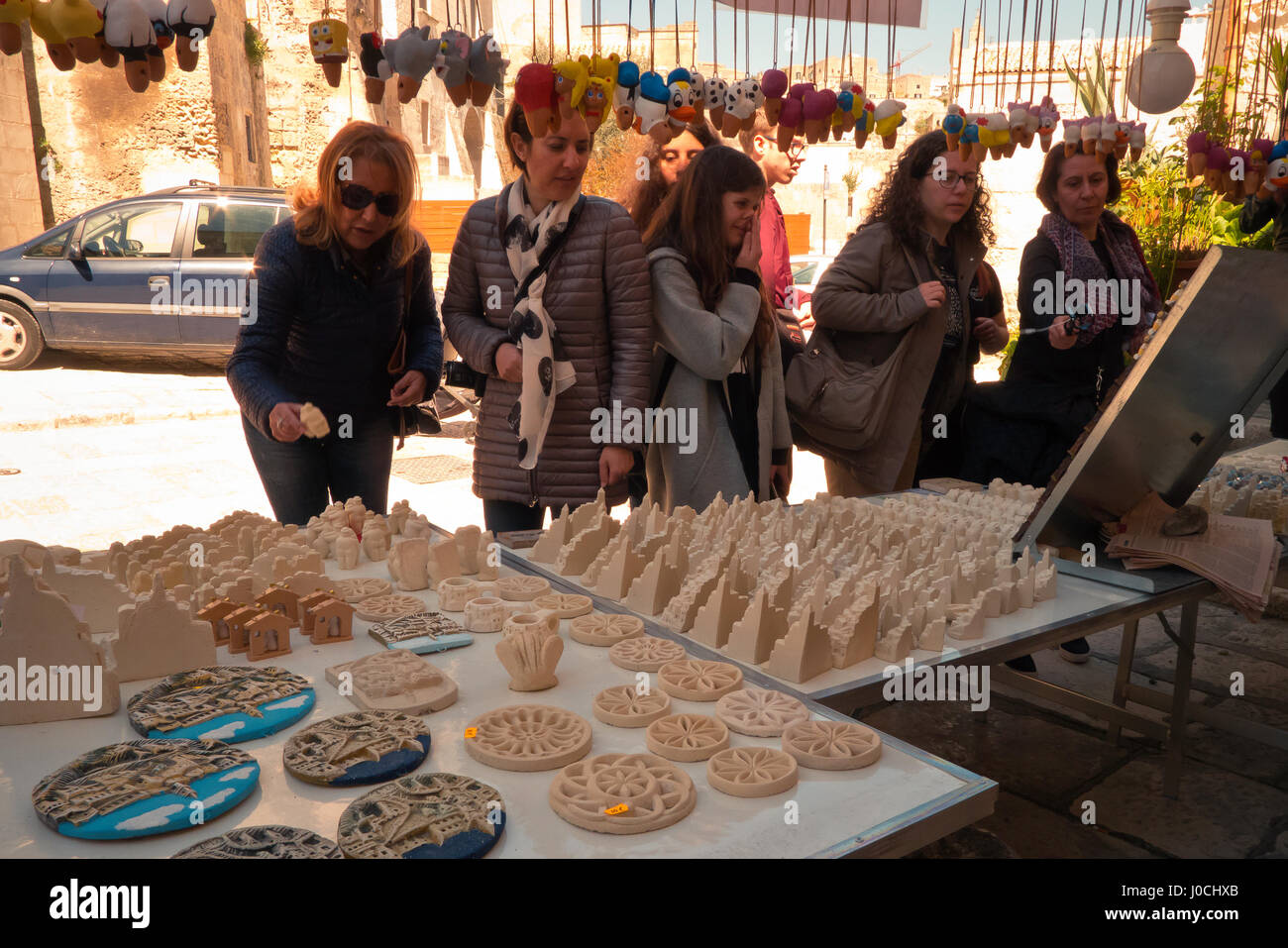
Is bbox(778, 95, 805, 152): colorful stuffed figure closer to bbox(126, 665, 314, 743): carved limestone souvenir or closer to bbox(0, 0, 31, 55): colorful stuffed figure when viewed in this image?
bbox(0, 0, 31, 55): colorful stuffed figure

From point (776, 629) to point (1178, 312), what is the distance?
1.14m

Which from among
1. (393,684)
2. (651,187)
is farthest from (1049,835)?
(651,187)

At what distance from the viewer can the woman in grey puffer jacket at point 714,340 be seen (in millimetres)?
2684

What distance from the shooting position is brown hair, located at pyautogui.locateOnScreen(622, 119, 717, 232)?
3126 mm

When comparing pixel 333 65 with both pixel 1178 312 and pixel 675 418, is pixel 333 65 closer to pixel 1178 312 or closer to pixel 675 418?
pixel 675 418

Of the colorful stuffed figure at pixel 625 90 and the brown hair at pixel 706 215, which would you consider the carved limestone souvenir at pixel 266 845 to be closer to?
the brown hair at pixel 706 215

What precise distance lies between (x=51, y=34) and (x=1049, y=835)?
10.3ft

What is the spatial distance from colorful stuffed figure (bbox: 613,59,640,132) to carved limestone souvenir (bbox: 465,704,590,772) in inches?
79.8

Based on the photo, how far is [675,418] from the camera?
2.82 meters

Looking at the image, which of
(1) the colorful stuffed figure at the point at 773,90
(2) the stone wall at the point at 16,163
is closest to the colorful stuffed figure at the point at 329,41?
(1) the colorful stuffed figure at the point at 773,90

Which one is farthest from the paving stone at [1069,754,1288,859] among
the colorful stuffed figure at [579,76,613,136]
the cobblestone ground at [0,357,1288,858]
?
the colorful stuffed figure at [579,76,613,136]

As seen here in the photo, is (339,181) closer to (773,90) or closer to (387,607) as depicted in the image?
(387,607)

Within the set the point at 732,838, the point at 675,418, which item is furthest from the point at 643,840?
the point at 675,418

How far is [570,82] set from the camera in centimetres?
235
